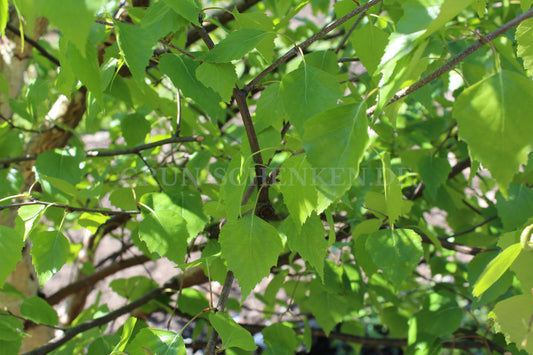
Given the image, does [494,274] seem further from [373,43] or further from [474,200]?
[474,200]

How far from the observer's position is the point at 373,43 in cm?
62

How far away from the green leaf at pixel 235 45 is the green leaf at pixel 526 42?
0.26 meters

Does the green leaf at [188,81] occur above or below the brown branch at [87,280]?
above

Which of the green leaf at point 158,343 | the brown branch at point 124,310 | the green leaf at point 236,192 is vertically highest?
the green leaf at point 236,192

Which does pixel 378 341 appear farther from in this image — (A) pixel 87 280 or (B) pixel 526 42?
(B) pixel 526 42

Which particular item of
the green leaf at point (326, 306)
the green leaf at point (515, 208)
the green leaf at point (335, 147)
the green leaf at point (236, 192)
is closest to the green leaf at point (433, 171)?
the green leaf at point (515, 208)

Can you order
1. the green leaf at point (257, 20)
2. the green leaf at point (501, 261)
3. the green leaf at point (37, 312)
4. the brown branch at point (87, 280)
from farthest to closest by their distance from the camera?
the brown branch at point (87, 280) < the green leaf at point (37, 312) < the green leaf at point (257, 20) < the green leaf at point (501, 261)

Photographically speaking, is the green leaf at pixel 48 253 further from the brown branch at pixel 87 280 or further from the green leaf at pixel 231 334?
the brown branch at pixel 87 280

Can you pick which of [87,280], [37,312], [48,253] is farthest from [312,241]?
[87,280]

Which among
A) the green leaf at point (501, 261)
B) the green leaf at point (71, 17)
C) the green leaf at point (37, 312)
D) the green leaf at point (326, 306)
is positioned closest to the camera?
the green leaf at point (71, 17)

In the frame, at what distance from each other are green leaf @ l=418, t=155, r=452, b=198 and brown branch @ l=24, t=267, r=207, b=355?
1.73ft

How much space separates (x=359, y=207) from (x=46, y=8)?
2.55 ft

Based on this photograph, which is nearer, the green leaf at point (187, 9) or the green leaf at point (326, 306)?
the green leaf at point (187, 9)

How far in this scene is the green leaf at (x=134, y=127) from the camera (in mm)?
948
